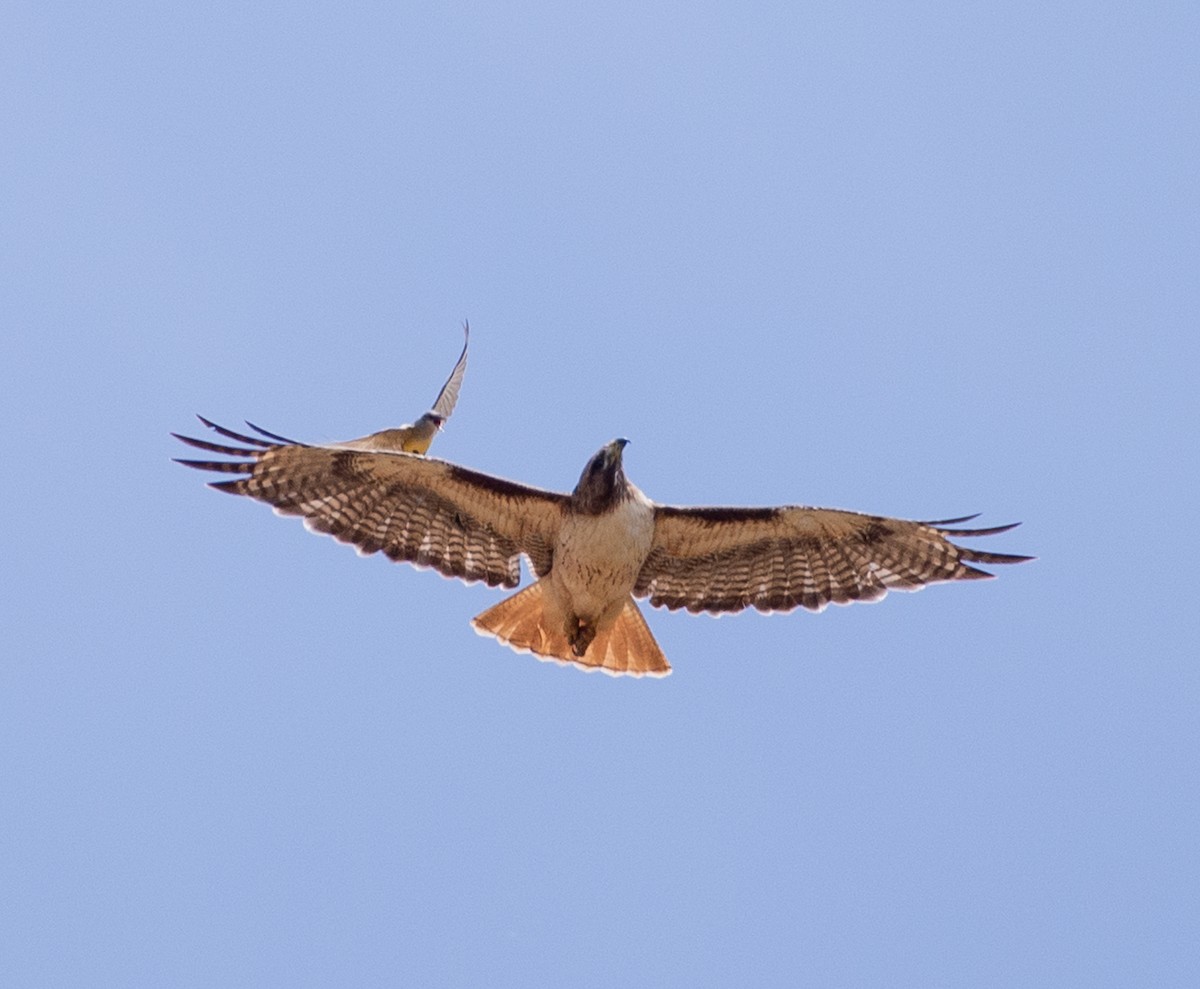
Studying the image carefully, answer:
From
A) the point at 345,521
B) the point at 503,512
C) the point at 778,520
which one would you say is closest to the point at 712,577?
the point at 778,520

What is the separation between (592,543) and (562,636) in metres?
1.07

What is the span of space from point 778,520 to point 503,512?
2.09 metres

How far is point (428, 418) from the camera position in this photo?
15602 mm

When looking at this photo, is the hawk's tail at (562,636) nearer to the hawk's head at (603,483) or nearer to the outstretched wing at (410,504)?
the outstretched wing at (410,504)

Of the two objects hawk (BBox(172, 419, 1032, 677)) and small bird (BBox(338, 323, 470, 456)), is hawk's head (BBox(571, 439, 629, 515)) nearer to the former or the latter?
hawk (BBox(172, 419, 1032, 677))

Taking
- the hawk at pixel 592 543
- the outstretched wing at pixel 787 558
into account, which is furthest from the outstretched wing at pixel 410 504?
the outstretched wing at pixel 787 558

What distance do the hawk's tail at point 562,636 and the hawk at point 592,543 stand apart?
0.04ft

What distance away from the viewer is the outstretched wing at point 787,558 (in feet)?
43.5

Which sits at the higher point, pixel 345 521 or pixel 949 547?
pixel 949 547

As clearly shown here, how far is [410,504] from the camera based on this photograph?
1332 centimetres

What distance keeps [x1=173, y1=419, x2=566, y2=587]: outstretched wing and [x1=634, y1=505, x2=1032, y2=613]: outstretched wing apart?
3.25ft

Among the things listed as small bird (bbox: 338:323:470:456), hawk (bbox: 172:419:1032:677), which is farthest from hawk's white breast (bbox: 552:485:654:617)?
small bird (bbox: 338:323:470:456)

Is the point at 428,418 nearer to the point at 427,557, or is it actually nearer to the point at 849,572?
the point at 427,557

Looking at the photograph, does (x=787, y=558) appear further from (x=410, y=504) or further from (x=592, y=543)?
(x=410, y=504)
